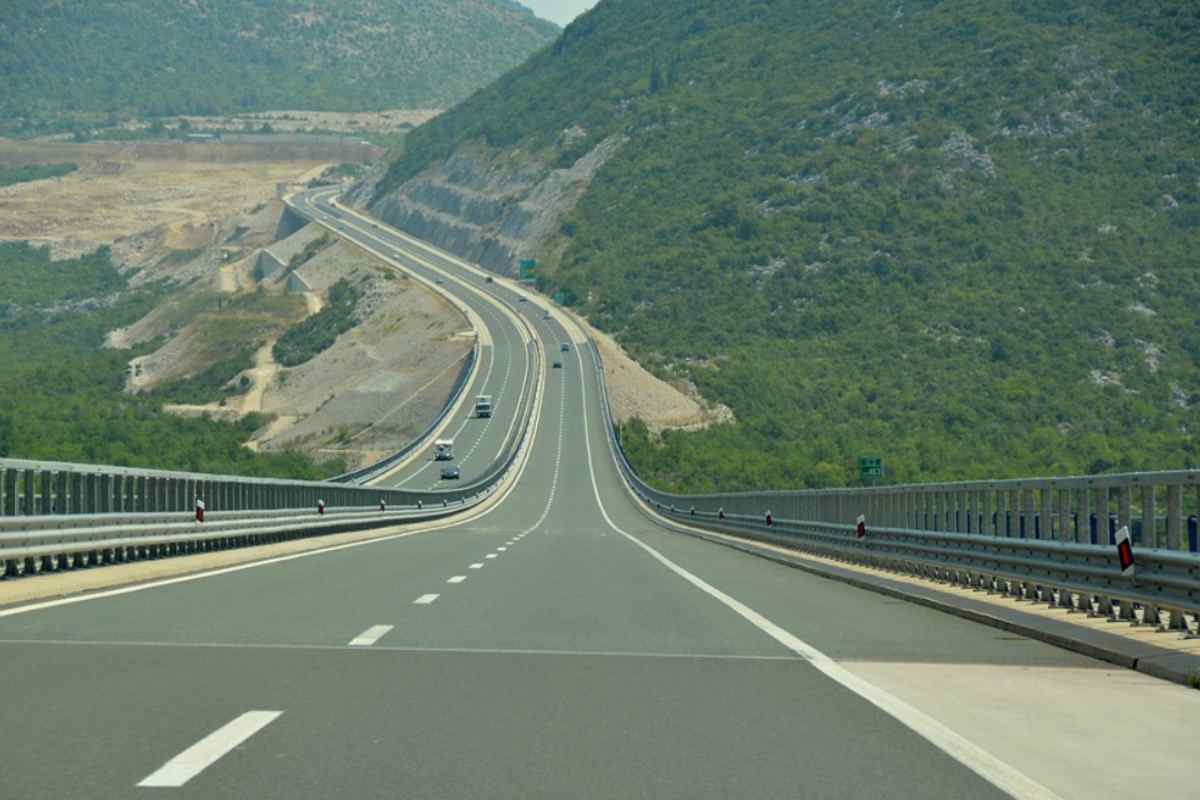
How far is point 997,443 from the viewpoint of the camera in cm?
10806

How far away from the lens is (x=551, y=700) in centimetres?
1087

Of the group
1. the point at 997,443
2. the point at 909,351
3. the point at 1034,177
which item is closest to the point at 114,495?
the point at 997,443

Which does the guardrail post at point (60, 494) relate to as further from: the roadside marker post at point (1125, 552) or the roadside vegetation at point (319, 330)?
the roadside vegetation at point (319, 330)

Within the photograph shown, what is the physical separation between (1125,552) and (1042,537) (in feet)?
14.0

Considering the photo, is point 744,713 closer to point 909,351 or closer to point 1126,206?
point 909,351

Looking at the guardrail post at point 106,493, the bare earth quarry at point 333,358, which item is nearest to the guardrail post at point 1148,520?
the guardrail post at point 106,493

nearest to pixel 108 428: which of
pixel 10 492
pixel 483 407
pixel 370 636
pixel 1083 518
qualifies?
pixel 483 407

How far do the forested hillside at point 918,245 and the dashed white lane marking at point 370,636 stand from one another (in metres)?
79.5

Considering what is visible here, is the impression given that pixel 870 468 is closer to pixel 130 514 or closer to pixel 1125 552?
pixel 130 514

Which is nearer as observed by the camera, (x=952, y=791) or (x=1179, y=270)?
(x=952, y=791)

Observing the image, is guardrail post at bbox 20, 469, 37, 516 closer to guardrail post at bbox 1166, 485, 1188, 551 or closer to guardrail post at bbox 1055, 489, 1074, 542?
guardrail post at bbox 1055, 489, 1074, 542

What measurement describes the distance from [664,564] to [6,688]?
60.1ft

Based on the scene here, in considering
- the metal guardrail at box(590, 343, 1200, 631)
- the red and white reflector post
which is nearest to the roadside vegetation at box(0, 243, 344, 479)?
the metal guardrail at box(590, 343, 1200, 631)

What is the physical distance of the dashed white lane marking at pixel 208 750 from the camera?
805 centimetres
